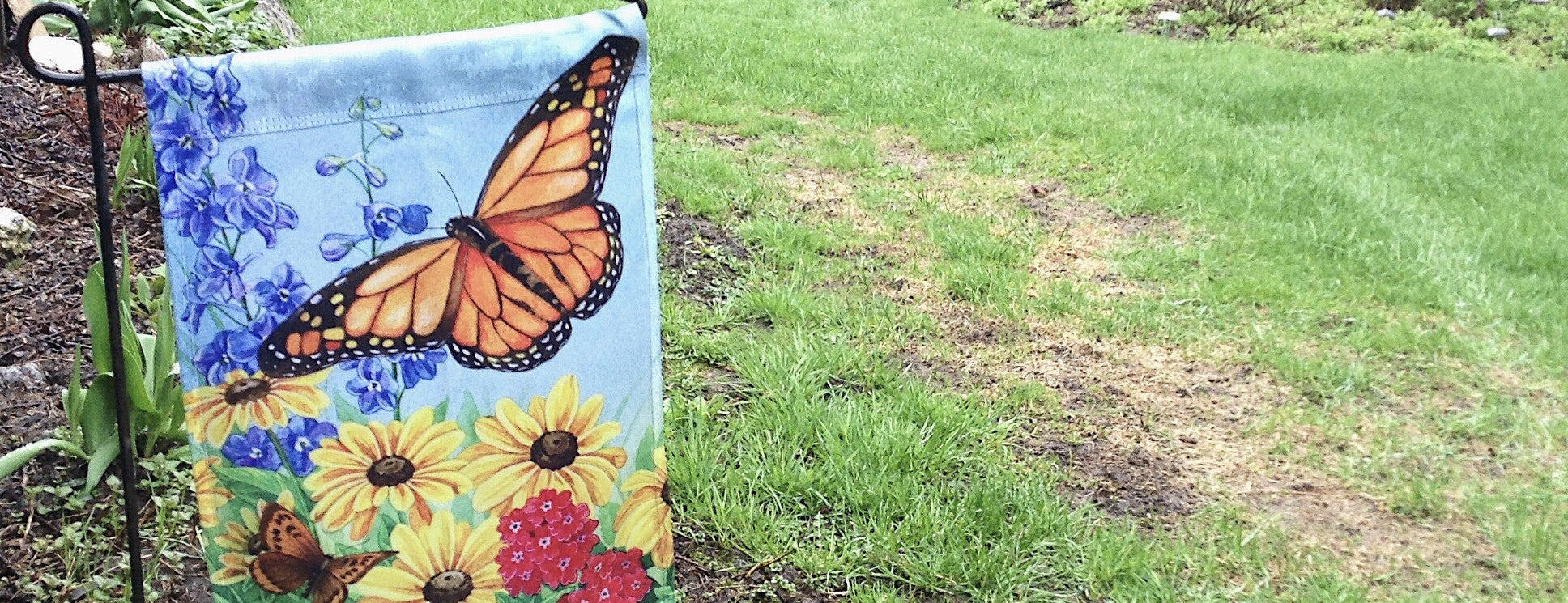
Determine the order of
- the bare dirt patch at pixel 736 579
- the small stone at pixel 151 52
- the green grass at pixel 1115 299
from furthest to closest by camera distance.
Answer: the small stone at pixel 151 52 < the green grass at pixel 1115 299 < the bare dirt patch at pixel 736 579

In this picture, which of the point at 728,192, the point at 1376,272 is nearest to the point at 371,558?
the point at 728,192

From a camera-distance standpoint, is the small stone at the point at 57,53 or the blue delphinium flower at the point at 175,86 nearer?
the blue delphinium flower at the point at 175,86

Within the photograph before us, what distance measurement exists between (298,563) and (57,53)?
327 cm

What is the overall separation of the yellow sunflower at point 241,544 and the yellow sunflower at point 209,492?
24 millimetres

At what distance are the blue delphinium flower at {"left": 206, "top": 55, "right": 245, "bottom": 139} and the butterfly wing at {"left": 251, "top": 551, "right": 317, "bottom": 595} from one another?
1.82 feet

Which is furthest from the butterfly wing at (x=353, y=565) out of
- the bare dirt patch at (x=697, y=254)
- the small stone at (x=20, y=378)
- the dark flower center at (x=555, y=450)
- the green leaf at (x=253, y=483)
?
the bare dirt patch at (x=697, y=254)

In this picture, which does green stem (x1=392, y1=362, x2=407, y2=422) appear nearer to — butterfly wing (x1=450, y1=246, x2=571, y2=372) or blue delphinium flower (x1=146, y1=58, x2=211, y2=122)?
butterfly wing (x1=450, y1=246, x2=571, y2=372)

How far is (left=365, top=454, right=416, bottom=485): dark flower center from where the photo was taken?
155 centimetres

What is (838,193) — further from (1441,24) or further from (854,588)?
(1441,24)

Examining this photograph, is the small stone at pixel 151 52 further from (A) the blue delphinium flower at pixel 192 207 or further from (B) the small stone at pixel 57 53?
(A) the blue delphinium flower at pixel 192 207

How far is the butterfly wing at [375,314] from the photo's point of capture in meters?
1.47

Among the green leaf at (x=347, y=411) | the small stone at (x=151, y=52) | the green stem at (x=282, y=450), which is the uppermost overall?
the small stone at (x=151, y=52)

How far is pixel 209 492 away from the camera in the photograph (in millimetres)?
1490

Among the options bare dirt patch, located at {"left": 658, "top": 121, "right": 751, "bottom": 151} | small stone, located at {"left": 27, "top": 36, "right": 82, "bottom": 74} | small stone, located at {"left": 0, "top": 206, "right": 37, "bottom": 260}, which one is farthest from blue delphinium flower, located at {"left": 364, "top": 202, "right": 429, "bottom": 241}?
bare dirt patch, located at {"left": 658, "top": 121, "right": 751, "bottom": 151}
